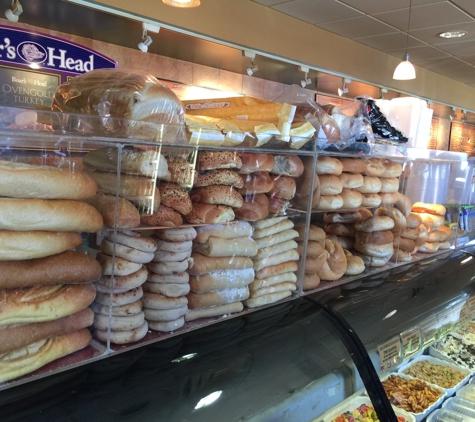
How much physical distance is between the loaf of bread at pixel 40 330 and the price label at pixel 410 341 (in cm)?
108

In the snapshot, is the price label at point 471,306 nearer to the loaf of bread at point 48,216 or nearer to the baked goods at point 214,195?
the baked goods at point 214,195

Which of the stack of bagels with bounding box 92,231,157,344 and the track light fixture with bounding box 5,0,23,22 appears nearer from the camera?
the stack of bagels with bounding box 92,231,157,344

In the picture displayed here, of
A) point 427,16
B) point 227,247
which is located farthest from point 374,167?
point 427,16

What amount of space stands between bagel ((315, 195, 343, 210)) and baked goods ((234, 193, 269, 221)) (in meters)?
0.32

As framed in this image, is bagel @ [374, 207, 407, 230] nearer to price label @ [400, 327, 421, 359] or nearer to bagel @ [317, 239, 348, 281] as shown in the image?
bagel @ [317, 239, 348, 281]

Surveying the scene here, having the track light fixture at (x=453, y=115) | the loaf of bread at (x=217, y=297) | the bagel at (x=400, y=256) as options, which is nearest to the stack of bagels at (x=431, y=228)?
the bagel at (x=400, y=256)

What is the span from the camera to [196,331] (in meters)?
1.11

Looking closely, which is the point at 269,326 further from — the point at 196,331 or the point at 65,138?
the point at 65,138

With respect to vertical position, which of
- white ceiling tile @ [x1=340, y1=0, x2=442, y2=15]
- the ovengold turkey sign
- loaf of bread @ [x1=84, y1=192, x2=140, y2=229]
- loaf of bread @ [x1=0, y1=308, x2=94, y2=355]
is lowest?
loaf of bread @ [x1=0, y1=308, x2=94, y2=355]

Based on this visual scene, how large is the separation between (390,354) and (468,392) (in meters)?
0.79

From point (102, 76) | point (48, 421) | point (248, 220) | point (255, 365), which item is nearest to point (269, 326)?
point (255, 365)

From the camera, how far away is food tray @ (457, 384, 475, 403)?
186 centimetres

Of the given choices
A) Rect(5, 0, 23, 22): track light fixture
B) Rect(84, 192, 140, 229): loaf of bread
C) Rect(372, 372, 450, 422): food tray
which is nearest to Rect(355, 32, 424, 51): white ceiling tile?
Rect(5, 0, 23, 22): track light fixture

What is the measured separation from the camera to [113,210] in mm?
939
